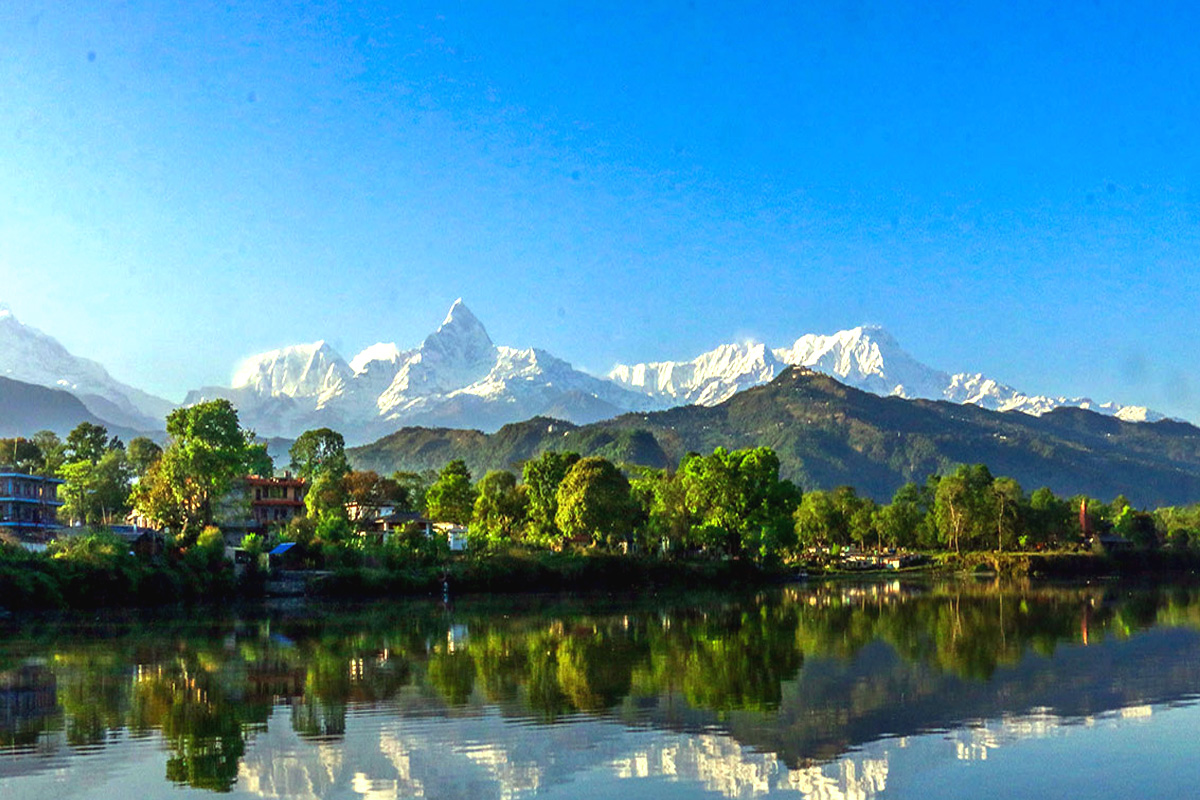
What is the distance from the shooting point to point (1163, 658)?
3703cm

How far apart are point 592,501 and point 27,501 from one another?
50.6 metres

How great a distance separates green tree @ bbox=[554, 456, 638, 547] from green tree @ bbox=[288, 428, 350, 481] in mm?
32108

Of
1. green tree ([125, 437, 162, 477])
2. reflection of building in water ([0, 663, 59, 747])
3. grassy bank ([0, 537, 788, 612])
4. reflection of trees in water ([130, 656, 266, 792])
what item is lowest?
reflection of trees in water ([130, 656, 266, 792])

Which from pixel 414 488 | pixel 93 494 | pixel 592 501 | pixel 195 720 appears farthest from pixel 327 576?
pixel 414 488

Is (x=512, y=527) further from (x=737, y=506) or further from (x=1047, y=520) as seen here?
(x=1047, y=520)

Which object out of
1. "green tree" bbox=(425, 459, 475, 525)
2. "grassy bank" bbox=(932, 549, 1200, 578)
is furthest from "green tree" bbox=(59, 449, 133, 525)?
"grassy bank" bbox=(932, 549, 1200, 578)

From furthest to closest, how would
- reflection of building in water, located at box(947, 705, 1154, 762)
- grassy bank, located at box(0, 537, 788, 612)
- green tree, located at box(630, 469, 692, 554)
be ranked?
1. green tree, located at box(630, 469, 692, 554)
2. grassy bank, located at box(0, 537, 788, 612)
3. reflection of building in water, located at box(947, 705, 1154, 762)

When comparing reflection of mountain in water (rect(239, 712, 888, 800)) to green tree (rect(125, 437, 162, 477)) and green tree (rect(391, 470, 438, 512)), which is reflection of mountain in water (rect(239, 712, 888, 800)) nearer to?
green tree (rect(125, 437, 162, 477))

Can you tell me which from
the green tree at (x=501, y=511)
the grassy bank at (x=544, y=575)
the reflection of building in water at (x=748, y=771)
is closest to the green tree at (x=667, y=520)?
the grassy bank at (x=544, y=575)

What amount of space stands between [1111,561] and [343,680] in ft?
356

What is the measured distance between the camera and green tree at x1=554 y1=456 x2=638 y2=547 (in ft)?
318

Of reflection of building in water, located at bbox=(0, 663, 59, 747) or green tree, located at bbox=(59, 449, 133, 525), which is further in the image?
green tree, located at bbox=(59, 449, 133, 525)

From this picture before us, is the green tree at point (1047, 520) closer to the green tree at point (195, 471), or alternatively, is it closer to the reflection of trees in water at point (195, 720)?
the green tree at point (195, 471)

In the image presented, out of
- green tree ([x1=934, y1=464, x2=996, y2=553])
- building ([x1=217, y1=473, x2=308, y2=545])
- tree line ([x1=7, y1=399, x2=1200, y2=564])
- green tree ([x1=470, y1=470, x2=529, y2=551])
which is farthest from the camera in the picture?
green tree ([x1=934, y1=464, x2=996, y2=553])
